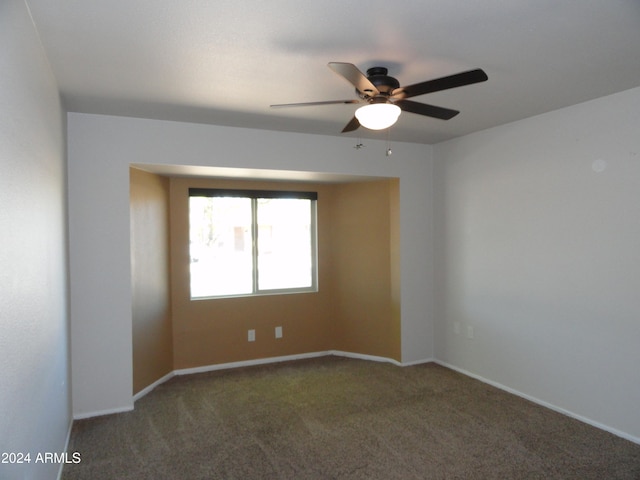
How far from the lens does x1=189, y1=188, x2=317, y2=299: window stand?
452 centimetres

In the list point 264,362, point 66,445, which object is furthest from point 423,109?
point 264,362

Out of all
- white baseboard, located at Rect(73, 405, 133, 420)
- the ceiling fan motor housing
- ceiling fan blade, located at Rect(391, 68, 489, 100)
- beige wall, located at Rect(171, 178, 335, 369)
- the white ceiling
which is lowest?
white baseboard, located at Rect(73, 405, 133, 420)

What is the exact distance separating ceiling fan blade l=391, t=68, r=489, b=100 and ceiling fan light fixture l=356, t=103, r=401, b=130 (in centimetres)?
9

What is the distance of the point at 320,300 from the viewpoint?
504 cm

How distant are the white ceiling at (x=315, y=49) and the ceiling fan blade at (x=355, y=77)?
0.22 m

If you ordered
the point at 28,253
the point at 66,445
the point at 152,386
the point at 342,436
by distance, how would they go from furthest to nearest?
the point at 152,386 < the point at 342,436 < the point at 66,445 < the point at 28,253

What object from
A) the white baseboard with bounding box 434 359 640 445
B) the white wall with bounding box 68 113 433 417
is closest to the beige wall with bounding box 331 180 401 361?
the white baseboard with bounding box 434 359 640 445

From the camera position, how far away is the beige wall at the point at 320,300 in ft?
14.2

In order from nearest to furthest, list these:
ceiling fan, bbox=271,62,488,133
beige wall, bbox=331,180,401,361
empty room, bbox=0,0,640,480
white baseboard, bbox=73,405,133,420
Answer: empty room, bbox=0,0,640,480
ceiling fan, bbox=271,62,488,133
white baseboard, bbox=73,405,133,420
beige wall, bbox=331,180,401,361

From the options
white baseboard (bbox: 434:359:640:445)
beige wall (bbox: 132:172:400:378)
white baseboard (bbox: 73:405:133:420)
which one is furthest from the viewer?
beige wall (bbox: 132:172:400:378)

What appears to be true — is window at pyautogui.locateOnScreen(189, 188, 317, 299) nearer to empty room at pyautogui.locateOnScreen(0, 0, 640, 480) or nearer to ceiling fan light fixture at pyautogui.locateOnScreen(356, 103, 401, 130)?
empty room at pyautogui.locateOnScreen(0, 0, 640, 480)

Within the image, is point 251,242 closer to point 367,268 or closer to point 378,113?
point 367,268

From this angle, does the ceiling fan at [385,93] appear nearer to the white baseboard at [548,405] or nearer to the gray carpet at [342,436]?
the gray carpet at [342,436]

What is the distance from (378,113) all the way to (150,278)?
110 inches
